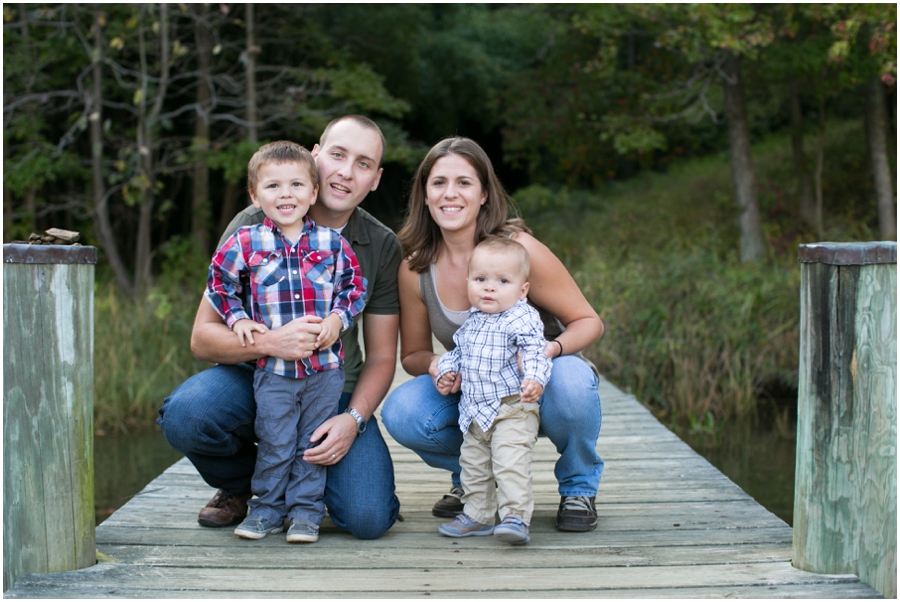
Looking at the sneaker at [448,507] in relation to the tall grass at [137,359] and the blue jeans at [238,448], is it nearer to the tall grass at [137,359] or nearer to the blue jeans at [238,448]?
the blue jeans at [238,448]

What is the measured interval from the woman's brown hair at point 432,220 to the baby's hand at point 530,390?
18.7 inches

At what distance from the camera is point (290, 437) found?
2.45 m

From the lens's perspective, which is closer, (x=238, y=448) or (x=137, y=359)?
(x=238, y=448)

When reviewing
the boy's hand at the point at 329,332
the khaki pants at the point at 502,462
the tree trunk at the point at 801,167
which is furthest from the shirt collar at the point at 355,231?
the tree trunk at the point at 801,167

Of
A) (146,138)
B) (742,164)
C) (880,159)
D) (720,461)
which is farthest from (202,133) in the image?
(880,159)

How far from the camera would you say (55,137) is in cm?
1119

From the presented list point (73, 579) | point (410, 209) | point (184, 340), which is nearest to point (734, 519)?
point (410, 209)

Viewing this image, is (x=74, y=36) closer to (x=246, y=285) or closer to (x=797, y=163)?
(x=246, y=285)

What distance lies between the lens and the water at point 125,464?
4.66 metres

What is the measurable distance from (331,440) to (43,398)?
2.44ft

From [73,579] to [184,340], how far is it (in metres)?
4.40

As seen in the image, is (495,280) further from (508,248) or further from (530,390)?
(530,390)

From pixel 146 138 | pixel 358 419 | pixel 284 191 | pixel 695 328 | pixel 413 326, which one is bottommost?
pixel 695 328

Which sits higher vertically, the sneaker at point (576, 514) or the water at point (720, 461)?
the sneaker at point (576, 514)
